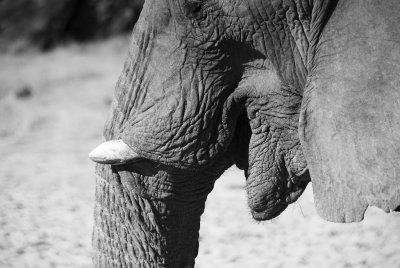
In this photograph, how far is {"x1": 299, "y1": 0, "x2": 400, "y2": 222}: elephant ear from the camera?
1985 mm

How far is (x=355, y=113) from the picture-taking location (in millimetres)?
2035

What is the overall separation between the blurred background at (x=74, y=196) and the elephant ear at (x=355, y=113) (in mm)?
672

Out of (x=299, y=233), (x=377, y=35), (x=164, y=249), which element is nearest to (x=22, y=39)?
(x=299, y=233)

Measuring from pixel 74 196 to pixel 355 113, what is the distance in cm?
263

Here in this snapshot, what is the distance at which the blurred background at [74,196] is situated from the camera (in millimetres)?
3873

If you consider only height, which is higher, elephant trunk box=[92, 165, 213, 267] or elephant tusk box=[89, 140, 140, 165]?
elephant tusk box=[89, 140, 140, 165]

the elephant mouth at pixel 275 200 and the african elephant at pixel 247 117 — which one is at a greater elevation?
the african elephant at pixel 247 117

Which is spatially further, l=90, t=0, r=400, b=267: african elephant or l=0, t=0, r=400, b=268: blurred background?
l=0, t=0, r=400, b=268: blurred background

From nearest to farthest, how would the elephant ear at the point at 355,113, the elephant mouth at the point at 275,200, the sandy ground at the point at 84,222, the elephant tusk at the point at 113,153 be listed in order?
the elephant ear at the point at 355,113
the elephant tusk at the point at 113,153
the elephant mouth at the point at 275,200
the sandy ground at the point at 84,222

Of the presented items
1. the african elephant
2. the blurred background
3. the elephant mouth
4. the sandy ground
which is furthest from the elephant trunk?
the sandy ground

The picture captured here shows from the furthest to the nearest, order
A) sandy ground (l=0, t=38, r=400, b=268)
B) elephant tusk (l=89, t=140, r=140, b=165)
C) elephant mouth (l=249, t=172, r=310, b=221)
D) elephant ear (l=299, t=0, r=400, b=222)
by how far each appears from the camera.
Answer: sandy ground (l=0, t=38, r=400, b=268) < elephant mouth (l=249, t=172, r=310, b=221) < elephant tusk (l=89, t=140, r=140, b=165) < elephant ear (l=299, t=0, r=400, b=222)

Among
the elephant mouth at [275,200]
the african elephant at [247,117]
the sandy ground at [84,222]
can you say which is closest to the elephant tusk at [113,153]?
the african elephant at [247,117]

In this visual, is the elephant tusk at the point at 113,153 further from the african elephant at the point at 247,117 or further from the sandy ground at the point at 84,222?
the sandy ground at the point at 84,222

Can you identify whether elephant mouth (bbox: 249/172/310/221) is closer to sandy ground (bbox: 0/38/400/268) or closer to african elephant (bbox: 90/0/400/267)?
african elephant (bbox: 90/0/400/267)
